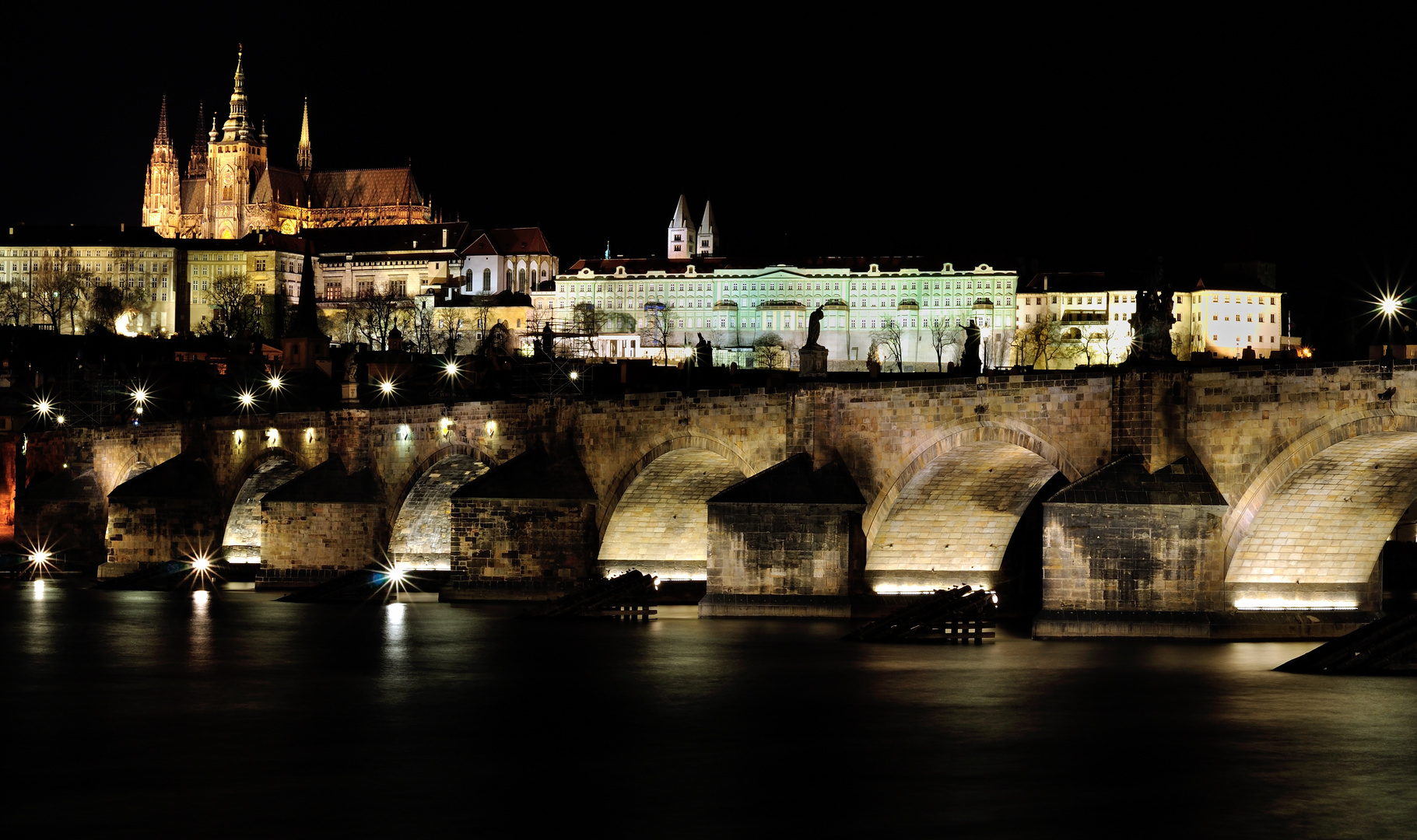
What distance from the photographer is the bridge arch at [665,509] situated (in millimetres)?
45344

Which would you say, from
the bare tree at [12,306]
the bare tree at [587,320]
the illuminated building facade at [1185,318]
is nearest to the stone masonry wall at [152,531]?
the illuminated building facade at [1185,318]

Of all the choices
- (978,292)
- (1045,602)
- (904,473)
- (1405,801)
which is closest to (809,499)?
(904,473)

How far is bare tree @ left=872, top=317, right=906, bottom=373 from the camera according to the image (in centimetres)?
18038

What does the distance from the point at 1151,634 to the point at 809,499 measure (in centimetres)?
840

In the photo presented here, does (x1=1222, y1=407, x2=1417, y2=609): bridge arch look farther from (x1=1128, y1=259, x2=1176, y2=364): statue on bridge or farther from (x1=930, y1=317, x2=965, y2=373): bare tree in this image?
(x1=930, y1=317, x2=965, y2=373): bare tree

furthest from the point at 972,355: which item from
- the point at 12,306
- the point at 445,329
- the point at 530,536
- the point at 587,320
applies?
the point at 12,306

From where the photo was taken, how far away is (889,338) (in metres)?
182

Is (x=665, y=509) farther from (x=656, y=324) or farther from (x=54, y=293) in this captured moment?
(x=54, y=293)

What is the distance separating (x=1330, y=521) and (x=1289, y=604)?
1.66m

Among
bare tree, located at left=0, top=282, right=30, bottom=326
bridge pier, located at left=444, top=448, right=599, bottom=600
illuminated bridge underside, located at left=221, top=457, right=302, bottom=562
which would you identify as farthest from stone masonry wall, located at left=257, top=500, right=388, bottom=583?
bare tree, located at left=0, top=282, right=30, bottom=326

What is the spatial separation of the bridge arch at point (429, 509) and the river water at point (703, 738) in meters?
15.7

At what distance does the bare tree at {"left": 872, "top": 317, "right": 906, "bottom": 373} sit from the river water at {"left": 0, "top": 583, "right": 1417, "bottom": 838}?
14321cm

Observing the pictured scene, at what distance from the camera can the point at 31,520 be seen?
228ft

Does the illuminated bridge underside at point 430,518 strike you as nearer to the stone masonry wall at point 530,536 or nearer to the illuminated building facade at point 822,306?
the stone masonry wall at point 530,536
